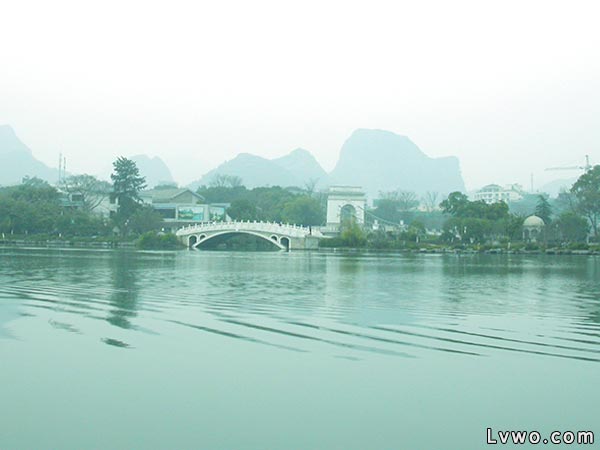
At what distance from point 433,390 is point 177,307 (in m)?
7.31

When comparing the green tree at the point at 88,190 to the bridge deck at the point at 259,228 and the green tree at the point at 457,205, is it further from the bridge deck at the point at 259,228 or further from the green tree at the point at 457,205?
the green tree at the point at 457,205

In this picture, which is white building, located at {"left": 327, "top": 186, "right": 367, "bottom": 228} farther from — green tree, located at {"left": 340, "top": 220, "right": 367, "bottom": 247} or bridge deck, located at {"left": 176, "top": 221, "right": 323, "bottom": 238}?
green tree, located at {"left": 340, "top": 220, "right": 367, "bottom": 247}

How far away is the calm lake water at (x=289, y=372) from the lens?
20.3ft

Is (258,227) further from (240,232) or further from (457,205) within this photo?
(457,205)

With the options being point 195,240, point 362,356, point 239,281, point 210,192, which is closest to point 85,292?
point 239,281

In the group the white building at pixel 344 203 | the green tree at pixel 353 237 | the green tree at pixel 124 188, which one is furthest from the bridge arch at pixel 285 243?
the white building at pixel 344 203

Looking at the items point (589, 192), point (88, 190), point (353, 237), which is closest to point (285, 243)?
point (353, 237)

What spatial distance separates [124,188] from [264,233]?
13.8m

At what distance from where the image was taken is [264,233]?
57.8 metres

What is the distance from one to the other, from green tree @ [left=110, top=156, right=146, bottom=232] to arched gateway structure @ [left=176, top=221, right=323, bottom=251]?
6.29 m

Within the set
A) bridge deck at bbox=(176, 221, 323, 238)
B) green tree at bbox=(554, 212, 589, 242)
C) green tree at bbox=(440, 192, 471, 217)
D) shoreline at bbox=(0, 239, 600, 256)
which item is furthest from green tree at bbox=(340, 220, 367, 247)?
green tree at bbox=(554, 212, 589, 242)

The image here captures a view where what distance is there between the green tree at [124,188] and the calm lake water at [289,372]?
1914 inches

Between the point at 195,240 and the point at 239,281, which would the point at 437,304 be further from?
the point at 195,240

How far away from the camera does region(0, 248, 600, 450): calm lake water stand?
6184 mm
